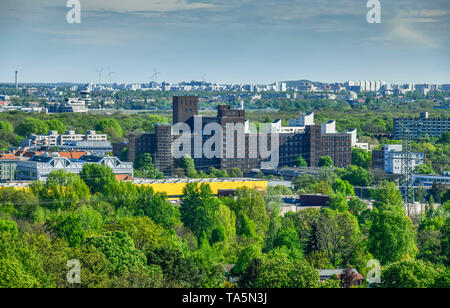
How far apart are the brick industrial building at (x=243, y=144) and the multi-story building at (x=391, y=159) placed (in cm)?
162

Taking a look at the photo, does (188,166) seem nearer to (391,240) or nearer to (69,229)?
→ (391,240)

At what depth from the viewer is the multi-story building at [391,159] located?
33906 millimetres

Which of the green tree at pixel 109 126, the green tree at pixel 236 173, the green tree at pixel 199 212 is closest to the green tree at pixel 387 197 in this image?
the green tree at pixel 199 212

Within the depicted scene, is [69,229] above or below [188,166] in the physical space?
above

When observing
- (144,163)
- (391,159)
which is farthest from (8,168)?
(391,159)

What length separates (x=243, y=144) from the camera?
1393 inches

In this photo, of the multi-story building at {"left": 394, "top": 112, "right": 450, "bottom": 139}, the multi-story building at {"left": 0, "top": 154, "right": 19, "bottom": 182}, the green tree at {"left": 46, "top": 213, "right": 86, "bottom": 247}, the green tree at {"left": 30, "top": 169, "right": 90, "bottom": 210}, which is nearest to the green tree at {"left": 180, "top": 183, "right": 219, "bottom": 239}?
the green tree at {"left": 30, "top": 169, "right": 90, "bottom": 210}

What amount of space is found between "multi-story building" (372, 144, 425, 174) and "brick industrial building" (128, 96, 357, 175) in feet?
5.33

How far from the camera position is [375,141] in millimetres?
44906

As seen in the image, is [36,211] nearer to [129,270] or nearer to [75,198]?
[75,198]

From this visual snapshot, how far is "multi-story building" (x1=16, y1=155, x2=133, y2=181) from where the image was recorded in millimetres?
30484

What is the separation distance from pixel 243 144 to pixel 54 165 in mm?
7106

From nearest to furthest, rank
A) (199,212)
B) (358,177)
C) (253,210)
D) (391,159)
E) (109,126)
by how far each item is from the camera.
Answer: (199,212) → (253,210) → (358,177) → (391,159) → (109,126)
